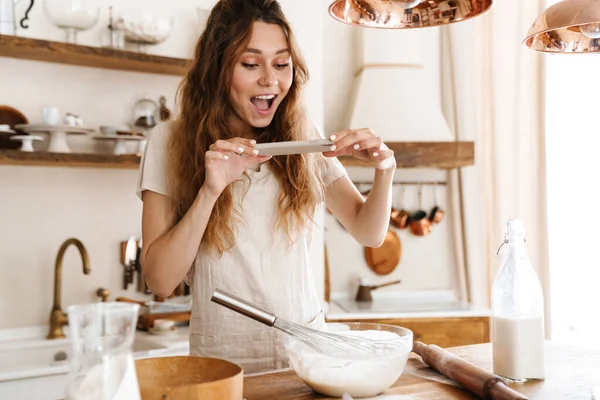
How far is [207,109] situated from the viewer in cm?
171

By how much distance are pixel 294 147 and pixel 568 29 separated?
72 cm

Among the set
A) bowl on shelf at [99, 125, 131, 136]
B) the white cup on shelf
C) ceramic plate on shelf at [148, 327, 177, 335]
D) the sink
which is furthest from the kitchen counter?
the white cup on shelf

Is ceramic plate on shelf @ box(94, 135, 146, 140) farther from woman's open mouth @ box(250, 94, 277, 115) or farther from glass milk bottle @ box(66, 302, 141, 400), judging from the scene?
glass milk bottle @ box(66, 302, 141, 400)

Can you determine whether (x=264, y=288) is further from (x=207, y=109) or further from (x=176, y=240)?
(x=207, y=109)

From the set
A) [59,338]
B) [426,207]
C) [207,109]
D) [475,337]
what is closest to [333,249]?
[426,207]

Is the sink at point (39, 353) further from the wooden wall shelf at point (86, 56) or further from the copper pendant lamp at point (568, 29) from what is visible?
the copper pendant lamp at point (568, 29)

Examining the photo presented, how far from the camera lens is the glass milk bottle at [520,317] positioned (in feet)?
3.94

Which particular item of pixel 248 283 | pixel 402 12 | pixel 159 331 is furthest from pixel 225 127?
pixel 159 331

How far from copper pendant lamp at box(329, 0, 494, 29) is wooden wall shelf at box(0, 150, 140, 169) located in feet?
4.76

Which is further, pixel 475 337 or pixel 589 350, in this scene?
pixel 475 337

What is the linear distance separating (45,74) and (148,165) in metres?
1.31

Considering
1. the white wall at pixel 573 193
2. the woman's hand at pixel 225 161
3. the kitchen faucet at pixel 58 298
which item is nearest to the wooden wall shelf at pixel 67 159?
the kitchen faucet at pixel 58 298

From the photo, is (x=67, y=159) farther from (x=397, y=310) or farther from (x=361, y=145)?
(x=397, y=310)

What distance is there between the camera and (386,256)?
3.45 metres
